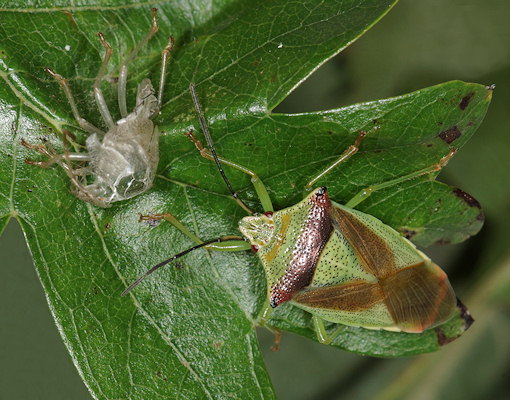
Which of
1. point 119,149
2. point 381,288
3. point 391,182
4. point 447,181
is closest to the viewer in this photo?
point 119,149

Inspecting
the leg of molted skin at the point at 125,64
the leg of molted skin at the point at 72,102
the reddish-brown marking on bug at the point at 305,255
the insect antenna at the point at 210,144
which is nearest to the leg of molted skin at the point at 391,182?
the reddish-brown marking on bug at the point at 305,255

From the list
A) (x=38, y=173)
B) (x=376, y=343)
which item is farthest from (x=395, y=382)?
(x=38, y=173)

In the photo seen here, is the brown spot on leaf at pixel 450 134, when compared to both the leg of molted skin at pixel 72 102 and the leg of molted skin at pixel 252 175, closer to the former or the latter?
the leg of molted skin at pixel 252 175

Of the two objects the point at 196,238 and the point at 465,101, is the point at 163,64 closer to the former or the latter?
the point at 196,238

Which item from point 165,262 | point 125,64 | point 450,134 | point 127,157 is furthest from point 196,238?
point 450,134

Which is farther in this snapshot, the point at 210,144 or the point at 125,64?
the point at 125,64

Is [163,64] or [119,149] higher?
[163,64]

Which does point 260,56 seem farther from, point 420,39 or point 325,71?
point 420,39
